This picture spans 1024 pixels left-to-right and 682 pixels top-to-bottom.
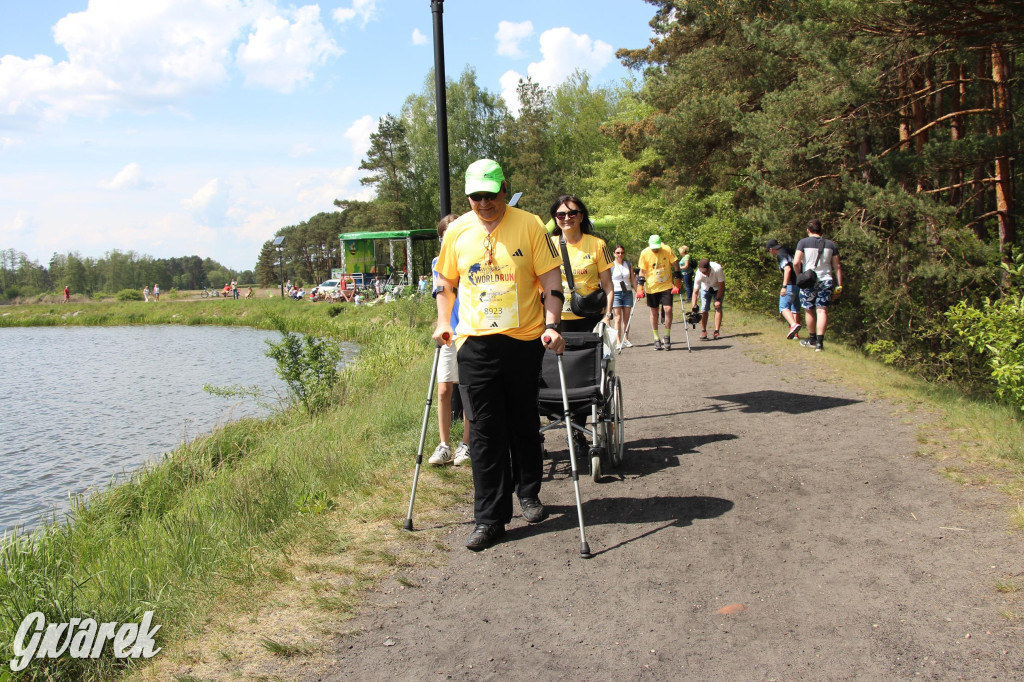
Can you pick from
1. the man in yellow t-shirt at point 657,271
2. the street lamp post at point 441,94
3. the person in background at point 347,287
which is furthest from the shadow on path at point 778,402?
the person in background at point 347,287

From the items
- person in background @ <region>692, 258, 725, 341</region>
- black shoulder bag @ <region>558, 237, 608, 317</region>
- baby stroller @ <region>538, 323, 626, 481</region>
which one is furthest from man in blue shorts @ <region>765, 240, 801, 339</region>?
baby stroller @ <region>538, 323, 626, 481</region>

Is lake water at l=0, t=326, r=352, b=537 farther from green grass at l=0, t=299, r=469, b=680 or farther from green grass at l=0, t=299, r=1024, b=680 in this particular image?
green grass at l=0, t=299, r=1024, b=680

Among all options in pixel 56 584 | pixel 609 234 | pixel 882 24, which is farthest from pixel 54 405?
pixel 609 234

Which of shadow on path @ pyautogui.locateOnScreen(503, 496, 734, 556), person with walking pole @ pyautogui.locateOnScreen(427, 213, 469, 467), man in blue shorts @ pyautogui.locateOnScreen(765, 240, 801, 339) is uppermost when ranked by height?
man in blue shorts @ pyautogui.locateOnScreen(765, 240, 801, 339)

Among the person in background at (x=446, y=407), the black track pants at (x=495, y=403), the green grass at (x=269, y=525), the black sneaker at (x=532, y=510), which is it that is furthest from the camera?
the person in background at (x=446, y=407)

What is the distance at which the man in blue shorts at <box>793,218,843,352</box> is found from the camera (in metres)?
12.3

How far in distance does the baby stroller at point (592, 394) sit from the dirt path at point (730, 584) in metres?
0.27

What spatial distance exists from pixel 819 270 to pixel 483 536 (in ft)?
30.3

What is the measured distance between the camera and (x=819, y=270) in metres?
12.3

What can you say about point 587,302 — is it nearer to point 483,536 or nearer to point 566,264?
point 566,264

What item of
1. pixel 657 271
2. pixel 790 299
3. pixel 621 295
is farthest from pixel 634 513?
pixel 657 271

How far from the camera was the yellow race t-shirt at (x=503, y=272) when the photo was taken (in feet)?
15.8

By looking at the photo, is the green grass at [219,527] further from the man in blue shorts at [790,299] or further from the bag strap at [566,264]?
the man in blue shorts at [790,299]

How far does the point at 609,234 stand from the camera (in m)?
50.6
